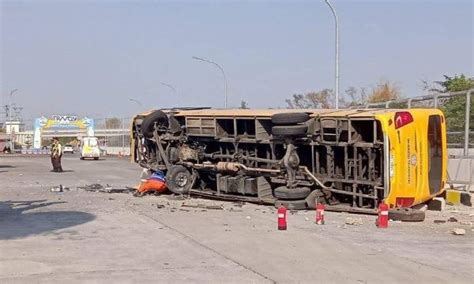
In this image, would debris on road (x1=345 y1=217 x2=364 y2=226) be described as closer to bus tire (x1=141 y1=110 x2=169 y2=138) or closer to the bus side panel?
the bus side panel

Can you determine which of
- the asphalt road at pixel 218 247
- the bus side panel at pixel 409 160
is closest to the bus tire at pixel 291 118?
the asphalt road at pixel 218 247

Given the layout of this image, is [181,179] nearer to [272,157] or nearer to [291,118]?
[272,157]

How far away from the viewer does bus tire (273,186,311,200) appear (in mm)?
17062

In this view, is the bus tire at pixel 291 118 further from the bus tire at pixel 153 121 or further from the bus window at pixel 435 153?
the bus tire at pixel 153 121

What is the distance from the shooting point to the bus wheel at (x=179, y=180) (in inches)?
821

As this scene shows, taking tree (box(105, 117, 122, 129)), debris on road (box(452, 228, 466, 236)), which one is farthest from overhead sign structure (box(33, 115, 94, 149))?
debris on road (box(452, 228, 466, 236))

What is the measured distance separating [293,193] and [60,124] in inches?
3425

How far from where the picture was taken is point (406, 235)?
13141mm

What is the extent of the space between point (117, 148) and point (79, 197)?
6294 centimetres

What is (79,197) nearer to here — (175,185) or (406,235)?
(175,185)

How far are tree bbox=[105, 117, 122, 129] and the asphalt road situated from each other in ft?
254

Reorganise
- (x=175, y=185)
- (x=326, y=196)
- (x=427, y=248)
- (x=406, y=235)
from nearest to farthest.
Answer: (x=427, y=248) < (x=406, y=235) < (x=326, y=196) < (x=175, y=185)

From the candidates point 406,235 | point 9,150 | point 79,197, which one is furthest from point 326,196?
point 9,150

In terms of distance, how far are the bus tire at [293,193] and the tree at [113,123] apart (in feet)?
253
